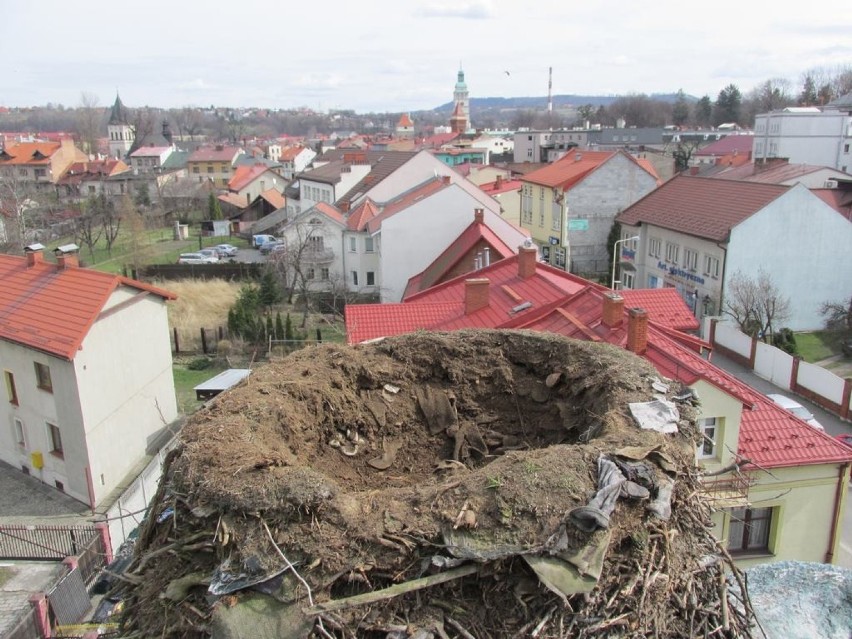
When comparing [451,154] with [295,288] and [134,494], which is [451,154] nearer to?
[295,288]

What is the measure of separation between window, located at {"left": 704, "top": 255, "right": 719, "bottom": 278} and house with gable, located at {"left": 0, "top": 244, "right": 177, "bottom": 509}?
25406 mm

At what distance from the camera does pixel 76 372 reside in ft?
69.6

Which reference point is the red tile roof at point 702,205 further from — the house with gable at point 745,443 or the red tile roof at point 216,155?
the red tile roof at point 216,155

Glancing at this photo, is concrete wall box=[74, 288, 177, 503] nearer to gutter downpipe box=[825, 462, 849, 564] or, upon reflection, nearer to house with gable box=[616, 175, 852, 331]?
gutter downpipe box=[825, 462, 849, 564]

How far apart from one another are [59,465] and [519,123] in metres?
185

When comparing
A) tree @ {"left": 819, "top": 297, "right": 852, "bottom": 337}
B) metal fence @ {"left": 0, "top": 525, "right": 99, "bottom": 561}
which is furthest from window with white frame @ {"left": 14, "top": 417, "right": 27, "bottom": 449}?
tree @ {"left": 819, "top": 297, "right": 852, "bottom": 337}

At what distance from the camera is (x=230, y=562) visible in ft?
17.1

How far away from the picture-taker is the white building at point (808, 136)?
64750 millimetres

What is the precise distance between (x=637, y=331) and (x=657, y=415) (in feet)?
29.0

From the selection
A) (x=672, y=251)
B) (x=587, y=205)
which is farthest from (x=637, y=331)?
(x=587, y=205)

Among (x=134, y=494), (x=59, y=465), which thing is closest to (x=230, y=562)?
(x=134, y=494)

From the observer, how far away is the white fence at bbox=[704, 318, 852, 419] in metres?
27.8

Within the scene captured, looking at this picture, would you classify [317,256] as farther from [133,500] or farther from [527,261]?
[133,500]

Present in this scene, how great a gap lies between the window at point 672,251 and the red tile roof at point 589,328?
58.6ft
